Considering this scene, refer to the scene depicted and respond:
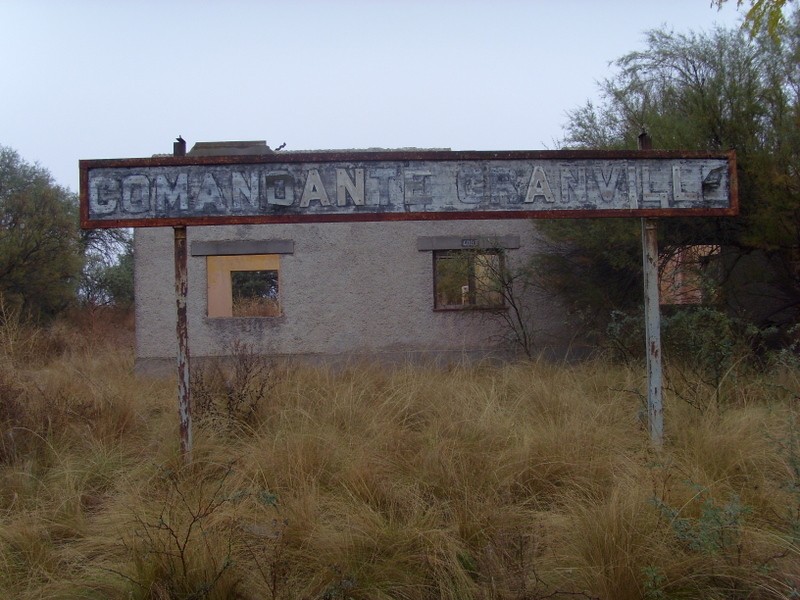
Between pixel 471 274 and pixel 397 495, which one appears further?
pixel 471 274

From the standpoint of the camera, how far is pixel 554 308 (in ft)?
41.3

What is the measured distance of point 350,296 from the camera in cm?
1262

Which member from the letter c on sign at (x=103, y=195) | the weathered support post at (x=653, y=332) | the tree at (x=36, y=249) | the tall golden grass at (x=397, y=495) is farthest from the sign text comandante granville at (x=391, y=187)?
the tree at (x=36, y=249)

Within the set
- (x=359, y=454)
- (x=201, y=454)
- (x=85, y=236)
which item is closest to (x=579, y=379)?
(x=359, y=454)

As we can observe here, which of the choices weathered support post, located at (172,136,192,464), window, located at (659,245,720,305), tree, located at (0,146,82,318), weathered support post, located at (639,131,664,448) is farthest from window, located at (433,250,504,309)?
tree, located at (0,146,82,318)

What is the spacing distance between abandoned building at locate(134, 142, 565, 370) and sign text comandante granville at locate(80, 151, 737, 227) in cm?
700

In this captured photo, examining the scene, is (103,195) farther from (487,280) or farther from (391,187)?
(487,280)

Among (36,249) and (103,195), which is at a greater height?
(36,249)

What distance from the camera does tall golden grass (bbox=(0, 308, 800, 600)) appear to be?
11.8 feet

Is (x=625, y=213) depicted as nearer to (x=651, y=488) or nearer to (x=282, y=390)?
(x=651, y=488)

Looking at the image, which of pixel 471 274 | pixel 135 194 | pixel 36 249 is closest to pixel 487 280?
pixel 471 274

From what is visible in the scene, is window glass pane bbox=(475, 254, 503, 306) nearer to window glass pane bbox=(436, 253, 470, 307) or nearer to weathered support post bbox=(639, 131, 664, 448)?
window glass pane bbox=(436, 253, 470, 307)

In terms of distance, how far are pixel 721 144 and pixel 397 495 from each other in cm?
736

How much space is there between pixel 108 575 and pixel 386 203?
2918 mm
